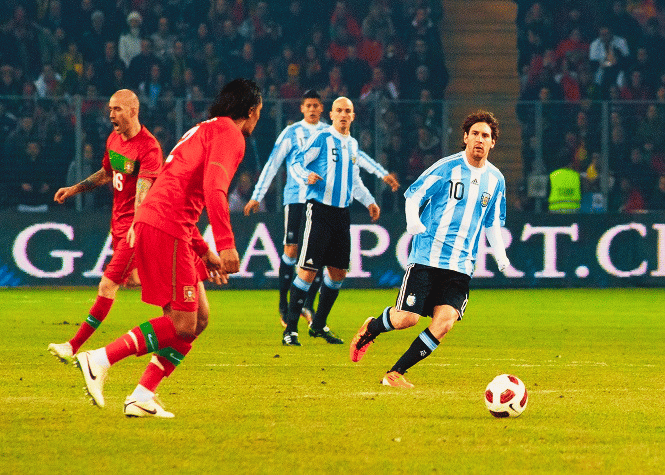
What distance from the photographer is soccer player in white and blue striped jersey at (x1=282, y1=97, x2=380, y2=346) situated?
1085 centimetres

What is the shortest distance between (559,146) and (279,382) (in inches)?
447

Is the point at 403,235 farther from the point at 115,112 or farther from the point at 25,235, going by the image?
the point at 115,112

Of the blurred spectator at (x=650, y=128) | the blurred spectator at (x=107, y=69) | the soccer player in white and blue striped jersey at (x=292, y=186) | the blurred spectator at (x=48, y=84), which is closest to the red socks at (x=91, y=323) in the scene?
the soccer player in white and blue striped jersey at (x=292, y=186)

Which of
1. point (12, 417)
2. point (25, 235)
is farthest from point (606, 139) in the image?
point (12, 417)

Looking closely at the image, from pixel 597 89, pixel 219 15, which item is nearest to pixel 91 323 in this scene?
pixel 219 15

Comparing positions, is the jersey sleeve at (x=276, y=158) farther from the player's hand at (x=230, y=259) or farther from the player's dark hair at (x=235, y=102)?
the player's hand at (x=230, y=259)

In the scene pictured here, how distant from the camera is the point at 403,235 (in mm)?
17609

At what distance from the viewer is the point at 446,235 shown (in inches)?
316

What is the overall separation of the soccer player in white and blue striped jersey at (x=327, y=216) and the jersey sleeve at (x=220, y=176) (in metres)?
→ 4.37

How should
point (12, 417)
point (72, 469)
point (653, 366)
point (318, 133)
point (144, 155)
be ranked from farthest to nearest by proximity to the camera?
point (318, 133), point (653, 366), point (144, 155), point (12, 417), point (72, 469)

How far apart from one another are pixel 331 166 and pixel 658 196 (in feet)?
30.0

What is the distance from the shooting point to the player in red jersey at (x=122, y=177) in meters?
8.70

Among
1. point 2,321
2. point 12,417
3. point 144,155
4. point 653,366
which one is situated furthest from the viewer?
point 2,321

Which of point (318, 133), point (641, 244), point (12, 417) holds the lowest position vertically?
point (641, 244)
